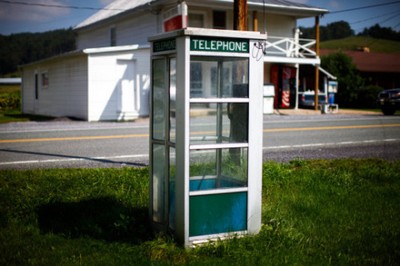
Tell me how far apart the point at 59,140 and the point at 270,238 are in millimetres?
9134

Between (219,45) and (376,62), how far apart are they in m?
47.8

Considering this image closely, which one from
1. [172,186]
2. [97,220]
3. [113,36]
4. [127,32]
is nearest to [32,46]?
[113,36]

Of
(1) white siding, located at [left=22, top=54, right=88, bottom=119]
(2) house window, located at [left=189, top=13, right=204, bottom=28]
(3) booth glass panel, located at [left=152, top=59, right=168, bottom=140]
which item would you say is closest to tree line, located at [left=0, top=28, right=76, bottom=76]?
(1) white siding, located at [left=22, top=54, right=88, bottom=119]

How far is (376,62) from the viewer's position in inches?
1896

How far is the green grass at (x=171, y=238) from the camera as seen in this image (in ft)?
13.6

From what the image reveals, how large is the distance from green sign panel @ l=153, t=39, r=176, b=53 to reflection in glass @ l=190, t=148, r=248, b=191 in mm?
1015

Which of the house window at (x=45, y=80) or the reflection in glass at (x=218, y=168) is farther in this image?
the house window at (x=45, y=80)

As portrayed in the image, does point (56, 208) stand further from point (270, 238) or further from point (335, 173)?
point (335, 173)

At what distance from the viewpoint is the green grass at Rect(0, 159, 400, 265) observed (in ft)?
13.6

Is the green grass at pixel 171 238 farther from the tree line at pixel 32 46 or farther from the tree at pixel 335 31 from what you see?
the tree at pixel 335 31

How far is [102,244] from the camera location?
448cm

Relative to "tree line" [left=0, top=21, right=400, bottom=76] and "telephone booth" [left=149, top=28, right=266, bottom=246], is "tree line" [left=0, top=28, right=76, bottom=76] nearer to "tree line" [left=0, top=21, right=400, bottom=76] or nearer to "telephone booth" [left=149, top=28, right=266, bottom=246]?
"tree line" [left=0, top=21, right=400, bottom=76]

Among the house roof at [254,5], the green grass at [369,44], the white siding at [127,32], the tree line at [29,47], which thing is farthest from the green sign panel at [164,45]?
the tree line at [29,47]

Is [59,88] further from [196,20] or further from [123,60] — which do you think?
[196,20]
